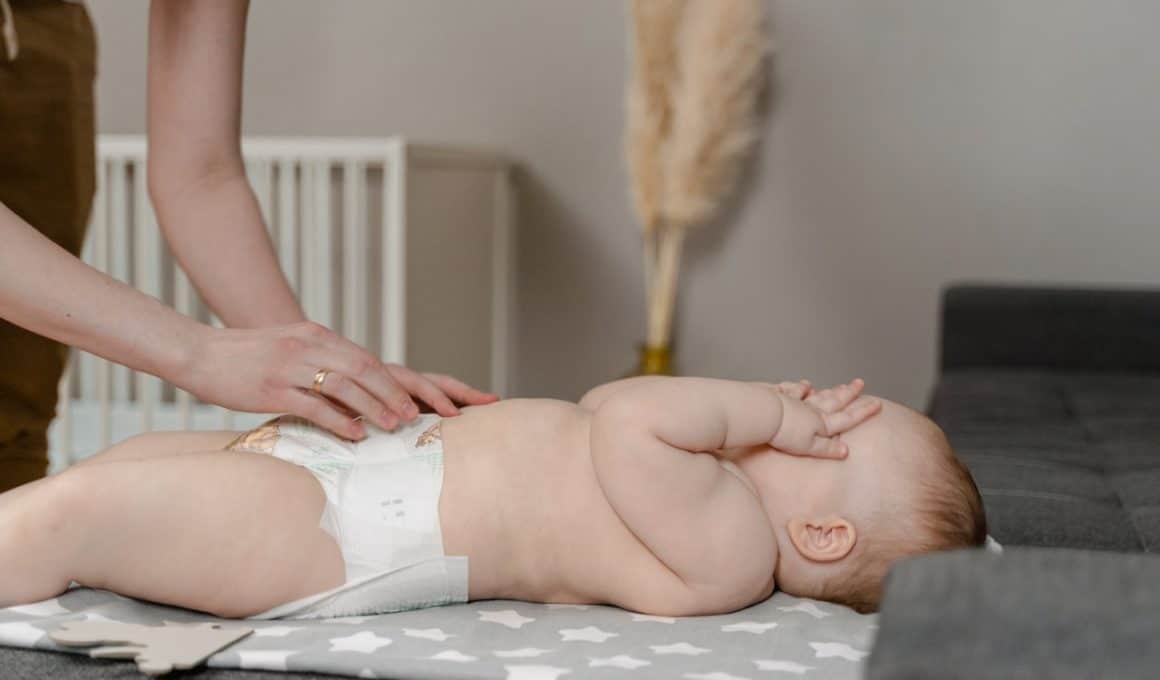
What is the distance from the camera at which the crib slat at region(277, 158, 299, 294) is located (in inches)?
128

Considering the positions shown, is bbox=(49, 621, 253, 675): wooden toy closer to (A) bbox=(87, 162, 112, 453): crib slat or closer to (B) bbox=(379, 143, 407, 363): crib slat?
(B) bbox=(379, 143, 407, 363): crib slat

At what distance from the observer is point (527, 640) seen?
1.16 meters

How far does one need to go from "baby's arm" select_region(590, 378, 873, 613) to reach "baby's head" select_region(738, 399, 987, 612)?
0.05 meters

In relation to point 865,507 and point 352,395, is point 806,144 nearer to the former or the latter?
point 865,507

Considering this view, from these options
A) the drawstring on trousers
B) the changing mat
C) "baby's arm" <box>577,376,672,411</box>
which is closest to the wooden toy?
the changing mat

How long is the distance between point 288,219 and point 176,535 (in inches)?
86.7

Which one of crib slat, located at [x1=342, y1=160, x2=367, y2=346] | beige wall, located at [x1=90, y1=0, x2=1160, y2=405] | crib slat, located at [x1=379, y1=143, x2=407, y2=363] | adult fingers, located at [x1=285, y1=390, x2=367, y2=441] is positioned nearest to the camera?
adult fingers, located at [x1=285, y1=390, x2=367, y2=441]

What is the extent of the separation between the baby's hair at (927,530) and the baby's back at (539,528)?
0.67 ft

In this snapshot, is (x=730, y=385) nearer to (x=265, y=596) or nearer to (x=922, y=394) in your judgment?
(x=265, y=596)

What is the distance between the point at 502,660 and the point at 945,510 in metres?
0.50

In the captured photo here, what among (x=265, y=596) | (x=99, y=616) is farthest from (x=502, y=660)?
(x=99, y=616)

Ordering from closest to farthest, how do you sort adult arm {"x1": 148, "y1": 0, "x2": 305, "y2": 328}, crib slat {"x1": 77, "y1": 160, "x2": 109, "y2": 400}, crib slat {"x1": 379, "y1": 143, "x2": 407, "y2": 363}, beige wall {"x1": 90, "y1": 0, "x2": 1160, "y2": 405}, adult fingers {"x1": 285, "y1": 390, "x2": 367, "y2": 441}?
adult fingers {"x1": 285, "y1": 390, "x2": 367, "y2": 441} → adult arm {"x1": 148, "y1": 0, "x2": 305, "y2": 328} → crib slat {"x1": 379, "y1": 143, "x2": 407, "y2": 363} → crib slat {"x1": 77, "y1": 160, "x2": 109, "y2": 400} → beige wall {"x1": 90, "y1": 0, "x2": 1160, "y2": 405}

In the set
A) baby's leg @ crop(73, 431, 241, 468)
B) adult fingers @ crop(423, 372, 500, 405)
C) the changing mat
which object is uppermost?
adult fingers @ crop(423, 372, 500, 405)

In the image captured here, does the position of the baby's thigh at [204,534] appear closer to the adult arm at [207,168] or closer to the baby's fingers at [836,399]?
the adult arm at [207,168]
